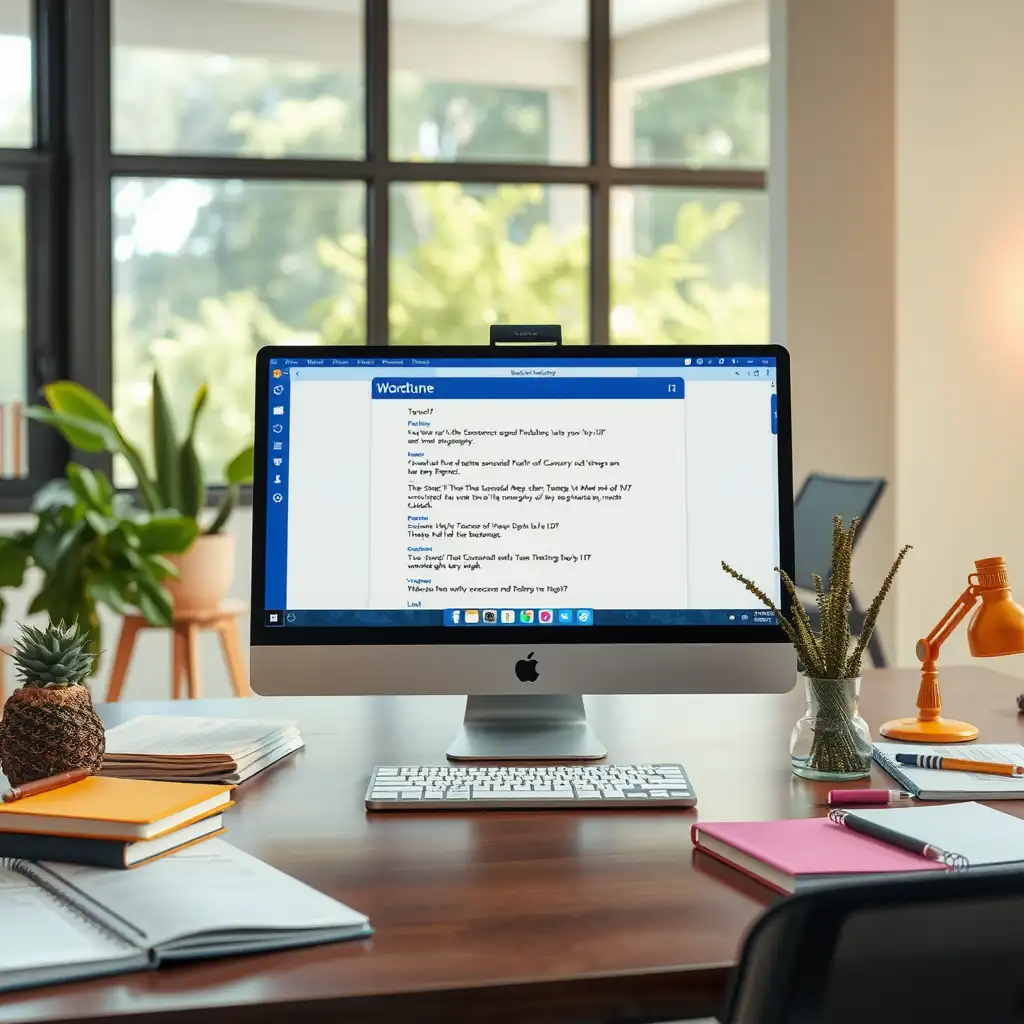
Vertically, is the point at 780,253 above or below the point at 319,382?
above

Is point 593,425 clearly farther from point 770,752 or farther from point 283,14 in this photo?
point 283,14

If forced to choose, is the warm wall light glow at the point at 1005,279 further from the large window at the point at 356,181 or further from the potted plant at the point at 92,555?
the potted plant at the point at 92,555

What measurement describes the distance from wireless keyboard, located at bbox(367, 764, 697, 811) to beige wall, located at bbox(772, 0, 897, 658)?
3.12 meters

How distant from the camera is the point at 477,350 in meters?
1.43

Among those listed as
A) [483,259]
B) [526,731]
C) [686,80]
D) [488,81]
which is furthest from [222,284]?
[526,731]

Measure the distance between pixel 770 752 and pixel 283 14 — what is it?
4.05 metres

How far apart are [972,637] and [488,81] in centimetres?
394

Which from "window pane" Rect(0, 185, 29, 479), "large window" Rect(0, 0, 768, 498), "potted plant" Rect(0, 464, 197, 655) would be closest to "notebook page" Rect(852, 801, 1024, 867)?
"potted plant" Rect(0, 464, 197, 655)

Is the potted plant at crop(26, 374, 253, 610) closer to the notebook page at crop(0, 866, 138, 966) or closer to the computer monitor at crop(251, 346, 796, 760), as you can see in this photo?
the computer monitor at crop(251, 346, 796, 760)

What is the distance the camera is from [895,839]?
3.39 ft

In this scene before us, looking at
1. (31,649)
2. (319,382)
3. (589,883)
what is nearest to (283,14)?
(319,382)

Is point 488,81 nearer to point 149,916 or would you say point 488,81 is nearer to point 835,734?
point 835,734

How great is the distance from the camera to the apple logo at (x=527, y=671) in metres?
A: 1.42

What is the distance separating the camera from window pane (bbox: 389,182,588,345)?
483 centimetres
